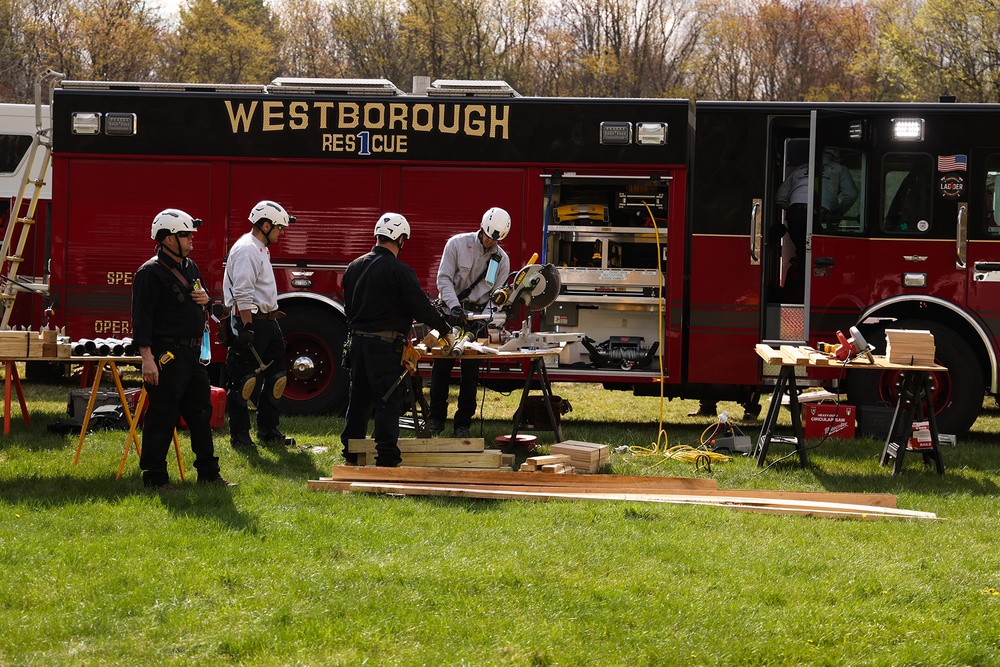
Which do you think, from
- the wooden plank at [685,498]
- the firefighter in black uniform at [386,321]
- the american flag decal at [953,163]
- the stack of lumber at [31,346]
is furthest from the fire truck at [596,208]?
the wooden plank at [685,498]

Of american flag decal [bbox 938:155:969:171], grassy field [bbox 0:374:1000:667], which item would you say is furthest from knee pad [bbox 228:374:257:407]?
american flag decal [bbox 938:155:969:171]

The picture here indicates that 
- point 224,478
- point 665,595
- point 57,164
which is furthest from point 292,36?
point 665,595

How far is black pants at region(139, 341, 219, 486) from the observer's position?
24.9 feet

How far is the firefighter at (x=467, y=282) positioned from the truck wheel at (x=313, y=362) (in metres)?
1.42

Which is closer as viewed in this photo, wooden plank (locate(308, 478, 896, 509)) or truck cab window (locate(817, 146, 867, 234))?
wooden plank (locate(308, 478, 896, 509))

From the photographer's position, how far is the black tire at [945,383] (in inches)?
411

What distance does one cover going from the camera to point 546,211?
11.0 m

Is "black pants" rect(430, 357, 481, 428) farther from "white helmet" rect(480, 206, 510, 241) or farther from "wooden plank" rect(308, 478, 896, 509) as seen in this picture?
"wooden plank" rect(308, 478, 896, 509)

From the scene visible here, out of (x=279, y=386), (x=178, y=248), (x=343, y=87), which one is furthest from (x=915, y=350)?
(x=343, y=87)

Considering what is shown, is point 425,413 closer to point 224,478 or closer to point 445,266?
point 445,266

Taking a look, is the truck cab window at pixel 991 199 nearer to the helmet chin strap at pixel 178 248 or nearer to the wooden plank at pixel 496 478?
the wooden plank at pixel 496 478

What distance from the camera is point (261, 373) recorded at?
30.8 feet

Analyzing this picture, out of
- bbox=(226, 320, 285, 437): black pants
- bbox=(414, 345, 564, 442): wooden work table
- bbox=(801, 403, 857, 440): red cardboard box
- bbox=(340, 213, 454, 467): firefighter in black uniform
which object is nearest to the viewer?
bbox=(340, 213, 454, 467): firefighter in black uniform

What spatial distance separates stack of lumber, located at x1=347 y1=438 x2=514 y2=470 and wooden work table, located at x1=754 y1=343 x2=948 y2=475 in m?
2.15
